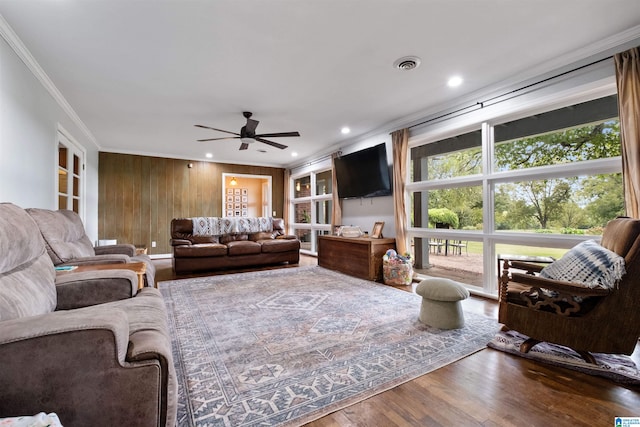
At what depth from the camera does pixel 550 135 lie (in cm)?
301

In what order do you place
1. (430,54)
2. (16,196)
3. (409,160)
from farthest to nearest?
(409,160), (430,54), (16,196)

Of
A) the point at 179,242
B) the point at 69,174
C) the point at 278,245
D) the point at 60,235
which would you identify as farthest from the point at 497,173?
the point at 69,174

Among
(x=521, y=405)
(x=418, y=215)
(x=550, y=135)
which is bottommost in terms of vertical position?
(x=521, y=405)

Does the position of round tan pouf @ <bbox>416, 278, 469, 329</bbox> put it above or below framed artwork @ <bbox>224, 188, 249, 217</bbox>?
below

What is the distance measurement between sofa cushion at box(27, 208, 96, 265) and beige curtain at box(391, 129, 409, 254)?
3855mm

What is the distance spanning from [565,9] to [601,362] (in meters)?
2.46

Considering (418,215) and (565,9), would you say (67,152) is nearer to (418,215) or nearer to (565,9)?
(418,215)

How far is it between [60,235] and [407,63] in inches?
141

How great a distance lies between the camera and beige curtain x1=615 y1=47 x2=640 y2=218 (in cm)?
219

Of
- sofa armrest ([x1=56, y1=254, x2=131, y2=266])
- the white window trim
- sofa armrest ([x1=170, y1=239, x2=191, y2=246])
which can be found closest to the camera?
sofa armrest ([x1=56, y1=254, x2=131, y2=266])

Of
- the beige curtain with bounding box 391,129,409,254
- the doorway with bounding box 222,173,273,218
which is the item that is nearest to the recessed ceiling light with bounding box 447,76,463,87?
the beige curtain with bounding box 391,129,409,254

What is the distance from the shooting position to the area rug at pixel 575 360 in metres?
1.70

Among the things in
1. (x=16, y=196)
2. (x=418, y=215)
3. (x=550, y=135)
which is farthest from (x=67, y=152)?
(x=550, y=135)

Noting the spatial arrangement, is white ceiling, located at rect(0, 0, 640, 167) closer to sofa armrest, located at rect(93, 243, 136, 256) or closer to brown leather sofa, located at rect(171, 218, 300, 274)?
sofa armrest, located at rect(93, 243, 136, 256)
